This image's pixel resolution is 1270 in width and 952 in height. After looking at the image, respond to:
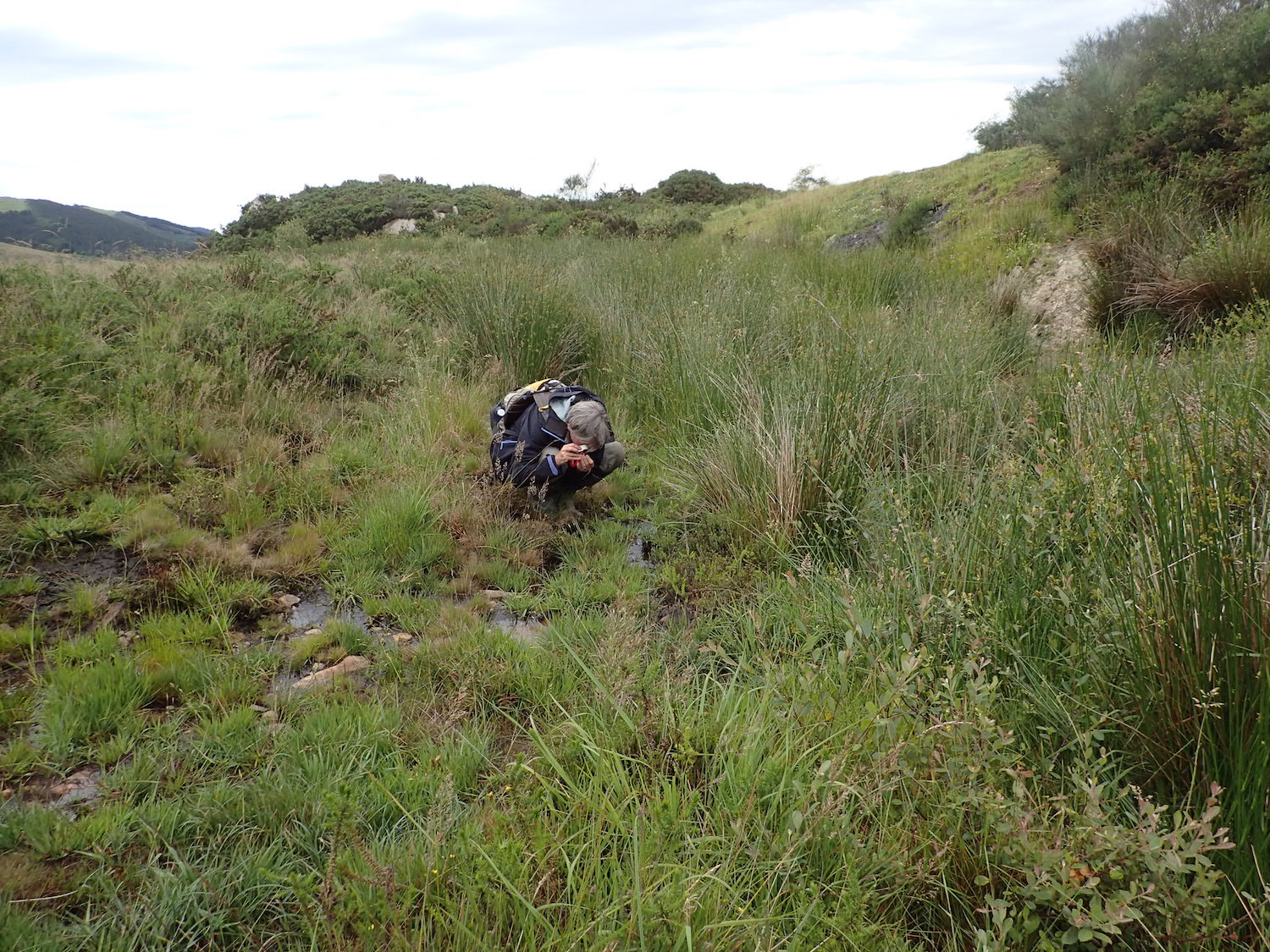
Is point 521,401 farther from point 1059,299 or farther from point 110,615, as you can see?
point 1059,299

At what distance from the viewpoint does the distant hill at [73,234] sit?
25.8 ft

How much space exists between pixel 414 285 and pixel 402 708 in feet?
24.2

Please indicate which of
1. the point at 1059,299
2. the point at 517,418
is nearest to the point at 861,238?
the point at 1059,299

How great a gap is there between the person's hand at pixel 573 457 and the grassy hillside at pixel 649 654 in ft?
1.50

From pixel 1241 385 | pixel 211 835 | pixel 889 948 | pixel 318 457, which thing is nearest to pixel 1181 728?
pixel 889 948

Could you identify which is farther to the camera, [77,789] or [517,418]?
[517,418]

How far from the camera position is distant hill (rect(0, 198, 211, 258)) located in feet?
25.8

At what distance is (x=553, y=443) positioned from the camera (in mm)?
4398

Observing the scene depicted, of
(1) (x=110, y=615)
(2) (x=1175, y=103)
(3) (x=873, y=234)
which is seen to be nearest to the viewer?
(1) (x=110, y=615)

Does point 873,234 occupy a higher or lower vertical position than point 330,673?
higher

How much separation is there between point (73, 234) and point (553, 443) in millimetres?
9743

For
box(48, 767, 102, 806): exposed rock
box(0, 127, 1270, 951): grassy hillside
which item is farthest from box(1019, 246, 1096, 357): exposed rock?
box(48, 767, 102, 806): exposed rock

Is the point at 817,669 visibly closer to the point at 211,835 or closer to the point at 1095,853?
the point at 1095,853

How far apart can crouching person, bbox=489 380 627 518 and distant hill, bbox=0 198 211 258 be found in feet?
20.0
